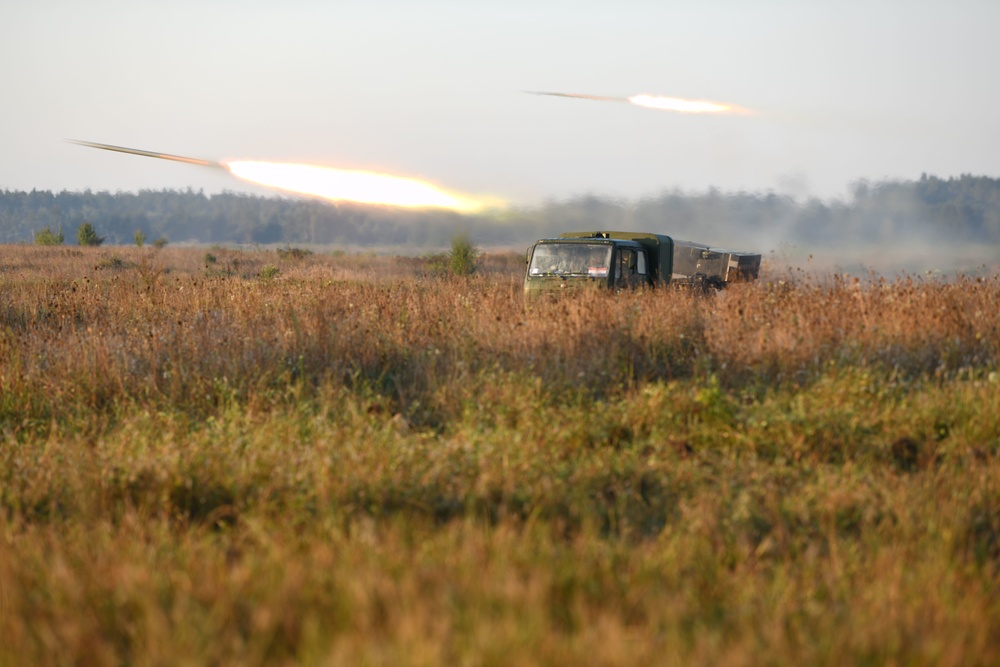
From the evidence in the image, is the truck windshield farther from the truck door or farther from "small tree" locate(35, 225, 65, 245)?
"small tree" locate(35, 225, 65, 245)

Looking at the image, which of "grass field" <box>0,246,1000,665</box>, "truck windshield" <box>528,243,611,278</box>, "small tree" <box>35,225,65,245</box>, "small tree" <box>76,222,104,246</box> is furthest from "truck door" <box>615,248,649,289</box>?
"small tree" <box>35,225,65,245</box>

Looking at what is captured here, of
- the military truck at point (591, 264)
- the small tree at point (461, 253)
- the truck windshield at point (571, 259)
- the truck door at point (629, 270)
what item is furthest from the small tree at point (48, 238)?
the truck door at point (629, 270)

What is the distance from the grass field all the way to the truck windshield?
9.05 feet

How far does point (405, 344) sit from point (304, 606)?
6152mm

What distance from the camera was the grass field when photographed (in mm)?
3482

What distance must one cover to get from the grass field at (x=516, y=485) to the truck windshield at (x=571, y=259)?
2759 millimetres

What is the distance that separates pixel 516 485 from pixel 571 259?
894 cm

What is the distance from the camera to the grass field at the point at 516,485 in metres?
3.48

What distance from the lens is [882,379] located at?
7.75 metres

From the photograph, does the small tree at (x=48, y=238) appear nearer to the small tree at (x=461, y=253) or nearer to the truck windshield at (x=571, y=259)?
the small tree at (x=461, y=253)

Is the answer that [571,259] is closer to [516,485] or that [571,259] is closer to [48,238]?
[516,485]

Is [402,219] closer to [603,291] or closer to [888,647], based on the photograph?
[603,291]

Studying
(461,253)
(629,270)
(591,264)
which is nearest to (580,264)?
(591,264)

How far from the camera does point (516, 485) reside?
18.3 feet
